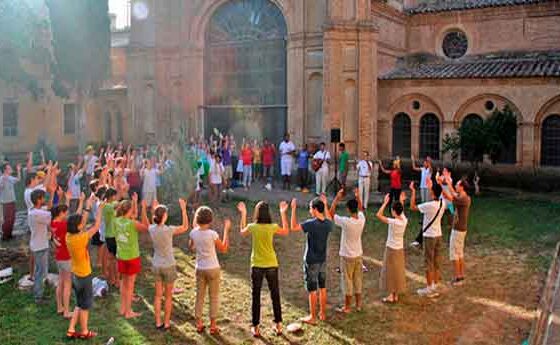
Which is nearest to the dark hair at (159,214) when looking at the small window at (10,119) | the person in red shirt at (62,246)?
the person in red shirt at (62,246)

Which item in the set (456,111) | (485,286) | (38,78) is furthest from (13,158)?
(485,286)

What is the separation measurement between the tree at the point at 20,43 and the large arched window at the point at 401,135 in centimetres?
1860

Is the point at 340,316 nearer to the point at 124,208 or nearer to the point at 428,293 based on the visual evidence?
the point at 428,293

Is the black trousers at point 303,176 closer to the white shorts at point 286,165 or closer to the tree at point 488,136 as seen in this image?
the white shorts at point 286,165

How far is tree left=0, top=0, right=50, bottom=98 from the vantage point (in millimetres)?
27734

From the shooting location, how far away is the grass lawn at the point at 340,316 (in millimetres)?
8117

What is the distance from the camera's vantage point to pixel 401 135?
25141mm

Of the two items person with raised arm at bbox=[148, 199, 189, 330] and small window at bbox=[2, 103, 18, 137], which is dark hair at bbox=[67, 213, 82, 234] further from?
small window at bbox=[2, 103, 18, 137]

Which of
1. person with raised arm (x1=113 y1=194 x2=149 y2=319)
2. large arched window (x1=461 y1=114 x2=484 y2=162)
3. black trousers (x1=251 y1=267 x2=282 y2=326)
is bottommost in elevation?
black trousers (x1=251 y1=267 x2=282 y2=326)

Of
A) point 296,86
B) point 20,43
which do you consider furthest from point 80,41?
point 296,86

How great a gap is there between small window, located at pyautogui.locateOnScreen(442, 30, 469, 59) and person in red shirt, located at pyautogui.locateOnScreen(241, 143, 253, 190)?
1159 cm

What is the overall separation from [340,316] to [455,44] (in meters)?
20.7

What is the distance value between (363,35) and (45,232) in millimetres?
15141

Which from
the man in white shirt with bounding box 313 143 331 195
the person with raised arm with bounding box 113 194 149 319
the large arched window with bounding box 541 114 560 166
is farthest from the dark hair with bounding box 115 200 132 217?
the large arched window with bounding box 541 114 560 166
